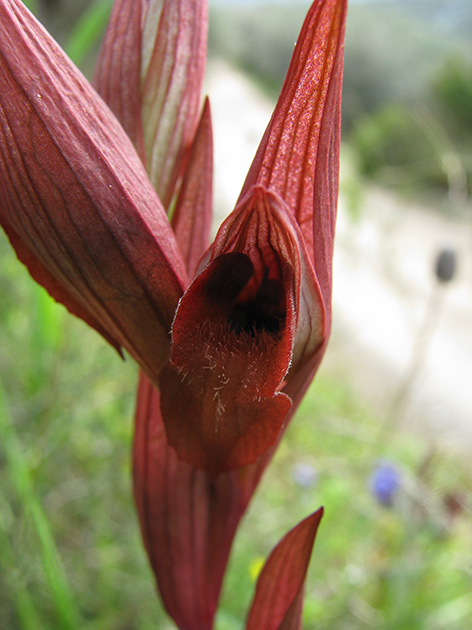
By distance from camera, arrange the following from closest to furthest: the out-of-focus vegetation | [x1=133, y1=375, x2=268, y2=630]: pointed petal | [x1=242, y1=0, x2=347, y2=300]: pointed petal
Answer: [x1=242, y1=0, x2=347, y2=300]: pointed petal
[x1=133, y1=375, x2=268, y2=630]: pointed petal
the out-of-focus vegetation

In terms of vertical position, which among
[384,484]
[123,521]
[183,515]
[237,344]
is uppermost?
[237,344]

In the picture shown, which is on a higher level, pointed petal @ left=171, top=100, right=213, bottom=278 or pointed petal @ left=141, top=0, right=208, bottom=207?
pointed petal @ left=141, top=0, right=208, bottom=207

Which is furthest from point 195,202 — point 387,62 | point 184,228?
point 387,62

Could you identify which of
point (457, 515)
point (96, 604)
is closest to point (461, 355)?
point (457, 515)

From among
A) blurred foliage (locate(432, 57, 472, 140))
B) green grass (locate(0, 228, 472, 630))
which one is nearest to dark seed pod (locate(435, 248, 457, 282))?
green grass (locate(0, 228, 472, 630))

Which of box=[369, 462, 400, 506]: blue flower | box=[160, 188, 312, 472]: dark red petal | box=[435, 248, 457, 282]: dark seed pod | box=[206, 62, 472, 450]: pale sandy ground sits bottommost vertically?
box=[206, 62, 472, 450]: pale sandy ground

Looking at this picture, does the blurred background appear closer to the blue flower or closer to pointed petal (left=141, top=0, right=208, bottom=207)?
the blue flower

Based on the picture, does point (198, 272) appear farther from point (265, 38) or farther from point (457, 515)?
point (265, 38)

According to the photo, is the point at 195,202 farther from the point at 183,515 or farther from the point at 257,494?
the point at 257,494

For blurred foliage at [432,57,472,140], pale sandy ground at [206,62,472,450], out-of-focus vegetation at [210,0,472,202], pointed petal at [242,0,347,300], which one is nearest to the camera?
pointed petal at [242,0,347,300]
